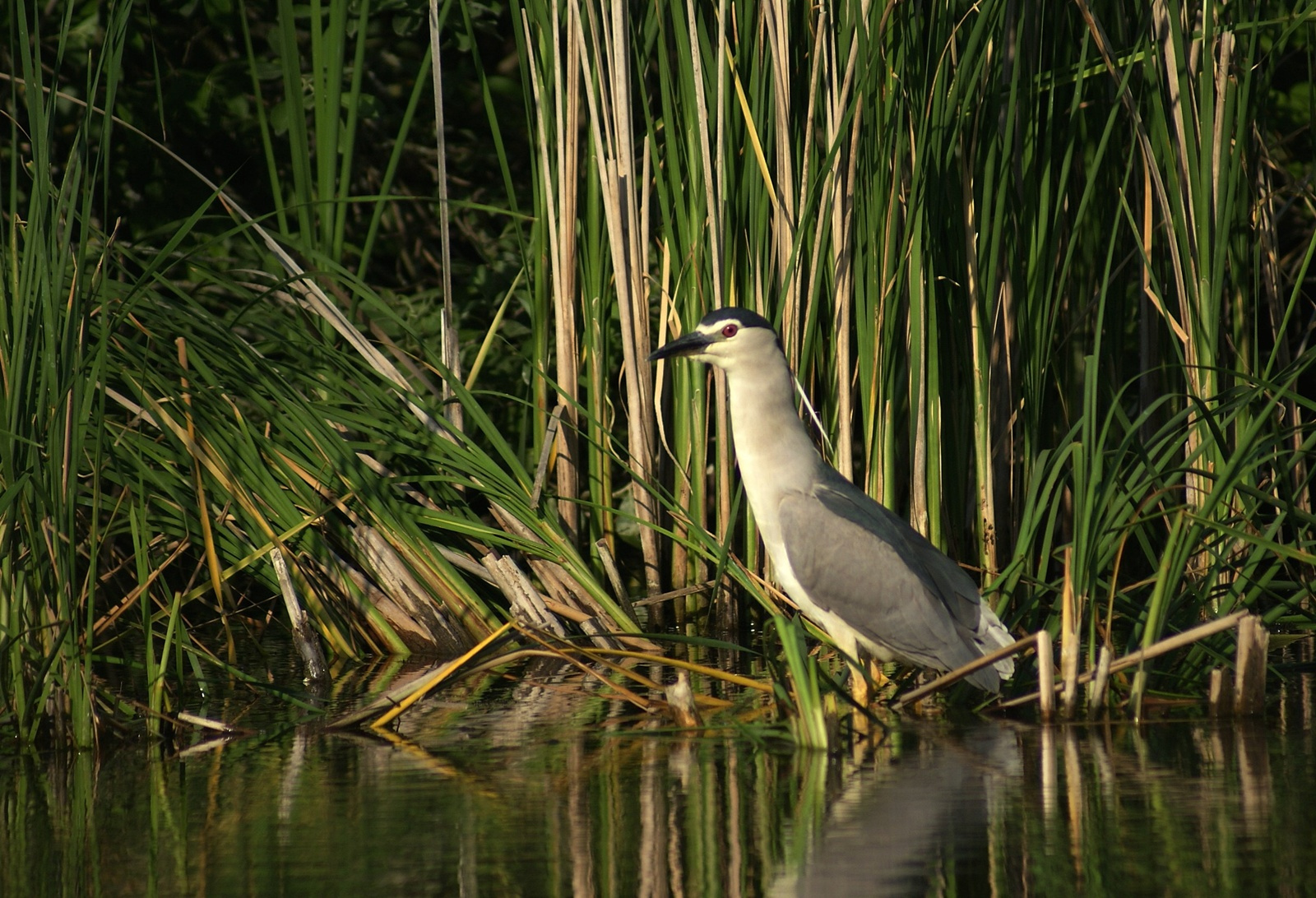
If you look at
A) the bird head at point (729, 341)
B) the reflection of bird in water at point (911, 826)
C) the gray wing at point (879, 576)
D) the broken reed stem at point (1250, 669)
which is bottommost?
the reflection of bird in water at point (911, 826)

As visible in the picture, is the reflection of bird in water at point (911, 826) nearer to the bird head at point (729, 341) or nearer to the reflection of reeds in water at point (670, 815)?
the reflection of reeds in water at point (670, 815)

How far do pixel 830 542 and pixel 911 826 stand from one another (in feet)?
4.35

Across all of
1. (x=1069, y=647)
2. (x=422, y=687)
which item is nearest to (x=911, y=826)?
(x=1069, y=647)

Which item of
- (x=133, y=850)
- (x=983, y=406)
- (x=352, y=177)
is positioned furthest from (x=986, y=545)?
(x=352, y=177)

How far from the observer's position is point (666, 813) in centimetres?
281

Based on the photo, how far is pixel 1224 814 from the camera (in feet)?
8.80

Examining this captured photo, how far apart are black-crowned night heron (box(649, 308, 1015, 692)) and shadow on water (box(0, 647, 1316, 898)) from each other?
39 centimetres

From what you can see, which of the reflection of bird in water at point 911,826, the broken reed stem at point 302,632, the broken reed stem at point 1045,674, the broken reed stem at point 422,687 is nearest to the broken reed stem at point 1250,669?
the broken reed stem at point 1045,674

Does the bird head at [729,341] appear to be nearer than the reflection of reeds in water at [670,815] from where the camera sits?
No

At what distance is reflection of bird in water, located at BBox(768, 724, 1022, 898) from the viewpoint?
7.93ft

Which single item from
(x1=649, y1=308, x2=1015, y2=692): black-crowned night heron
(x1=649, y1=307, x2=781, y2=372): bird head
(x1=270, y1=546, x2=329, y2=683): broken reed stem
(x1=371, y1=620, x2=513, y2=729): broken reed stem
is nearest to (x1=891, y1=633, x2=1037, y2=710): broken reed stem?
(x1=649, y1=308, x2=1015, y2=692): black-crowned night heron

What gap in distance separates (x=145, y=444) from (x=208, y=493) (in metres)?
0.24

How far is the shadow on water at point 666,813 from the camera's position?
2432mm

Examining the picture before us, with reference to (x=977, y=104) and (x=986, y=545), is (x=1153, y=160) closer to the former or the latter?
(x=977, y=104)
